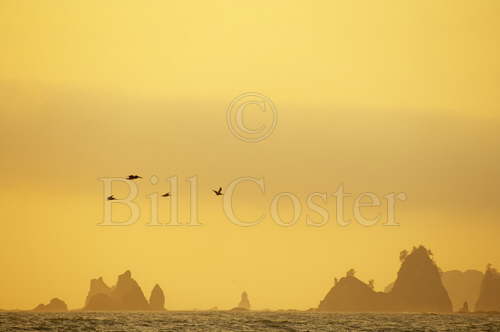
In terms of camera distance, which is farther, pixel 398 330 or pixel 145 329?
pixel 398 330

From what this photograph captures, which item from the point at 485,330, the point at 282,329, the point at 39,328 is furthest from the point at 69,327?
the point at 485,330

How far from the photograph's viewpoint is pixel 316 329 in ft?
385

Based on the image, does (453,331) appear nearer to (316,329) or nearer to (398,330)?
(398,330)

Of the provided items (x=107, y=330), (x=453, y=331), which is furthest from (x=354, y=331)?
(x=107, y=330)

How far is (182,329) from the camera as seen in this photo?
364 feet

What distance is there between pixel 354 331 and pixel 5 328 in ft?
134

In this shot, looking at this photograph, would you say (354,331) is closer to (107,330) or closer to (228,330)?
(228,330)

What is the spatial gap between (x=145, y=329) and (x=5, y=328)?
51.8ft

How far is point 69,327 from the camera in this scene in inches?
4331

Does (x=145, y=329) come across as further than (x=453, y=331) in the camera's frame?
No

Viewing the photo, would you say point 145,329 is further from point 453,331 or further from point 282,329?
point 453,331

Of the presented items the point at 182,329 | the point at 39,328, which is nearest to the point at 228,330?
the point at 182,329

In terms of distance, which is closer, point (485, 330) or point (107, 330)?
point (107, 330)

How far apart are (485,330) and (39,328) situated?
2135 inches
